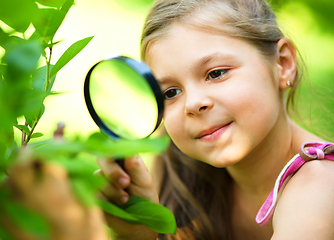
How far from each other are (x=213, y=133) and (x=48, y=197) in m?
0.89

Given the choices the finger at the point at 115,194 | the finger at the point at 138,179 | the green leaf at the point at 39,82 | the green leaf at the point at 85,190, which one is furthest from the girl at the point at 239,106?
the green leaf at the point at 85,190

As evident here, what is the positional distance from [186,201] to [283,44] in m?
1.01

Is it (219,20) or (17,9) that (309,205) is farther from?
(17,9)

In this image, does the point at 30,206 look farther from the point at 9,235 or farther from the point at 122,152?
the point at 122,152

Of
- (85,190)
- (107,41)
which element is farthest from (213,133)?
(107,41)

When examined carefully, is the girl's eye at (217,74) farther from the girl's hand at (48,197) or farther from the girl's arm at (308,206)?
the girl's hand at (48,197)

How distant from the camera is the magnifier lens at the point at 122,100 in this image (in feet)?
2.51

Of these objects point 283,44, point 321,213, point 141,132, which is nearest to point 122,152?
point 141,132

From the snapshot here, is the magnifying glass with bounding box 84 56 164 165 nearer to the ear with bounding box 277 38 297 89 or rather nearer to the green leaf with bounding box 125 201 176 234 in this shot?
the green leaf with bounding box 125 201 176 234

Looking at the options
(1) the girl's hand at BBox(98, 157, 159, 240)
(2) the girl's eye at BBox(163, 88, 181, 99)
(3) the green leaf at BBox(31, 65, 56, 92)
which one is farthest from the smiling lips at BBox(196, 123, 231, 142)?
(3) the green leaf at BBox(31, 65, 56, 92)

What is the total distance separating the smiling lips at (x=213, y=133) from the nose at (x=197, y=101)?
0.29 feet

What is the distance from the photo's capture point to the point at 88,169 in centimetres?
37

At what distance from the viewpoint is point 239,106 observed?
3.94 ft

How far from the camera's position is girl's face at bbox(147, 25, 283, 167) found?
1.20m
